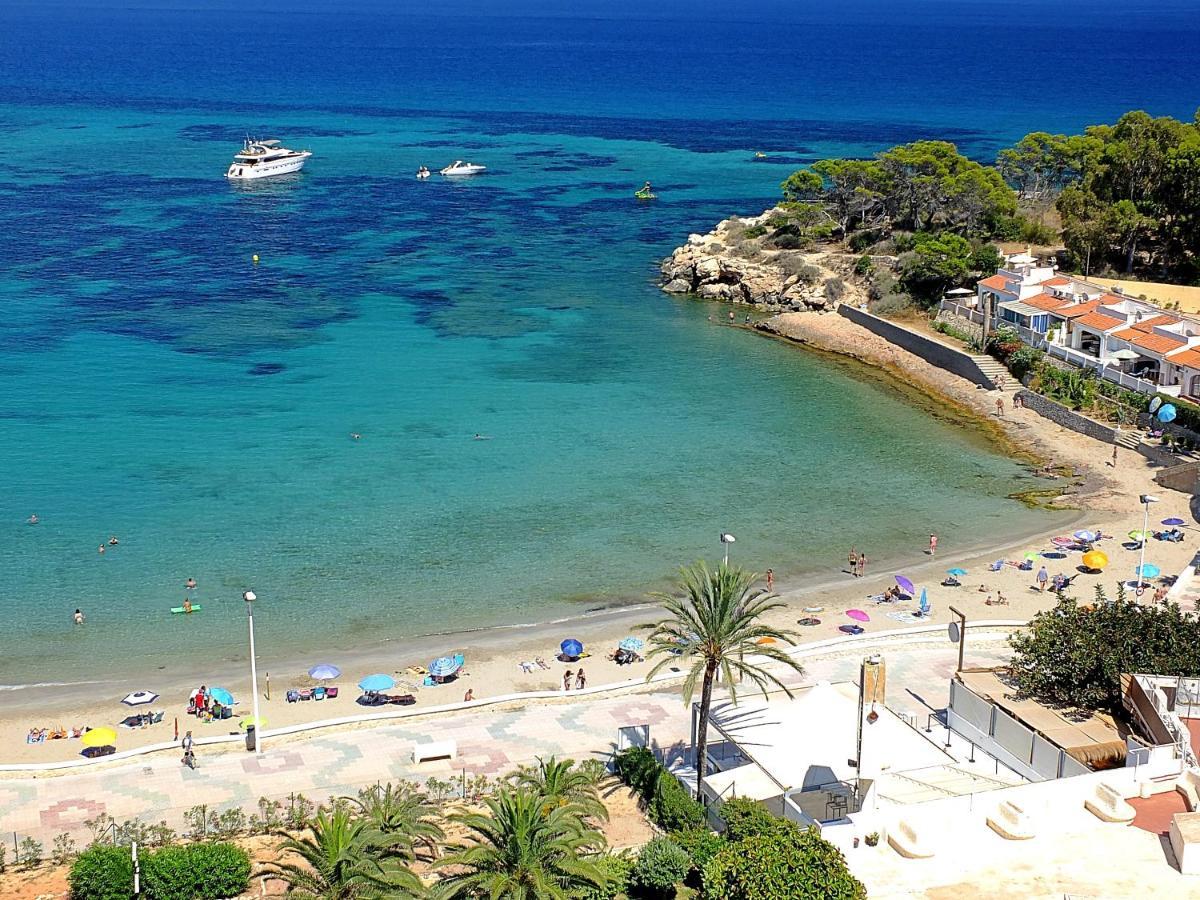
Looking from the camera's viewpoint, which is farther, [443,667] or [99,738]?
[443,667]

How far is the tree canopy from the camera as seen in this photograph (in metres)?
26.8

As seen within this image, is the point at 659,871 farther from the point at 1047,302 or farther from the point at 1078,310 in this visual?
the point at 1047,302

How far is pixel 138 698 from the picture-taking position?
110ft

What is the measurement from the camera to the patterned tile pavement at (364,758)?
1044 inches

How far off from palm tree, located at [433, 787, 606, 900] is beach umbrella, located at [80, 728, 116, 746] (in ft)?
38.6

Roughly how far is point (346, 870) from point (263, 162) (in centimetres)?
9860

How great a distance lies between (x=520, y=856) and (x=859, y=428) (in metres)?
36.1

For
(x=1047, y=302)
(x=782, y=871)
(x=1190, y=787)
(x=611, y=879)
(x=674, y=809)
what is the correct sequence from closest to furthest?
(x=782, y=871)
(x=1190, y=787)
(x=611, y=879)
(x=674, y=809)
(x=1047, y=302)

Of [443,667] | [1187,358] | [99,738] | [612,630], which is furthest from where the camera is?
[1187,358]

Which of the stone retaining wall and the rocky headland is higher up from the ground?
the rocky headland

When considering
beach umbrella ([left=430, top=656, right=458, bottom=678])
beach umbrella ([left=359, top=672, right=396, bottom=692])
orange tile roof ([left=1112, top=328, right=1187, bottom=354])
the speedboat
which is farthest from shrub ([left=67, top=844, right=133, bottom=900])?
the speedboat

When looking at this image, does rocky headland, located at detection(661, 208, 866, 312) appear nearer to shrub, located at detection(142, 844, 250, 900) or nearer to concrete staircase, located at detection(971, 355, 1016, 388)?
concrete staircase, located at detection(971, 355, 1016, 388)

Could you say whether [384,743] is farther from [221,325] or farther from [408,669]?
[221,325]

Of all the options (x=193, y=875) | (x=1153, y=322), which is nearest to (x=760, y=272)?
(x=1153, y=322)
